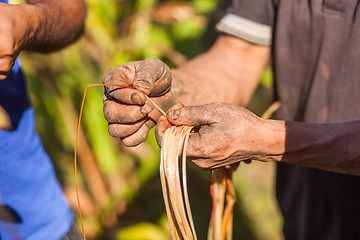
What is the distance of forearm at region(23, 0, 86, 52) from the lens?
106 cm

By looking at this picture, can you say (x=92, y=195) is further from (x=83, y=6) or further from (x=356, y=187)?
(x=356, y=187)

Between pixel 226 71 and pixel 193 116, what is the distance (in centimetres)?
50

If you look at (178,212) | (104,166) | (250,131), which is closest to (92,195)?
(104,166)

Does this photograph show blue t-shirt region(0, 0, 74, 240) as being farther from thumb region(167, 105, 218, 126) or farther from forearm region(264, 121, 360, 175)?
forearm region(264, 121, 360, 175)

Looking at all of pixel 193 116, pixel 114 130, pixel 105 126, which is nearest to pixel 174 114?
pixel 193 116

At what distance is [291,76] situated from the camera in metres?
1.42

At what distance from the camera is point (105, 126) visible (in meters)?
2.32

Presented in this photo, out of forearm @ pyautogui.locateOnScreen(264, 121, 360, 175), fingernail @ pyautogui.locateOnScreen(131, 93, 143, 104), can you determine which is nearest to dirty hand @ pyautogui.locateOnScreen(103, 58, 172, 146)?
fingernail @ pyautogui.locateOnScreen(131, 93, 143, 104)

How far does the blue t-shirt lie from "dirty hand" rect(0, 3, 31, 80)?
0.95ft

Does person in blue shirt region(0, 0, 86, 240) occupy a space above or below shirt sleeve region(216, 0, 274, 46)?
below

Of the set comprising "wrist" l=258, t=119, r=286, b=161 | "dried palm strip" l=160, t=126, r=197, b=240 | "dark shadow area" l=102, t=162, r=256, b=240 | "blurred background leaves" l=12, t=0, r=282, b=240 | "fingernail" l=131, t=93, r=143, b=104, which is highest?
"fingernail" l=131, t=93, r=143, b=104

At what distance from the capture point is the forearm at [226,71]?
135 centimetres

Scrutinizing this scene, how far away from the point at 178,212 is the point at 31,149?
23.2 inches

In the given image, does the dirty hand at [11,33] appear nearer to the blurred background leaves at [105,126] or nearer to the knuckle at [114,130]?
the knuckle at [114,130]
